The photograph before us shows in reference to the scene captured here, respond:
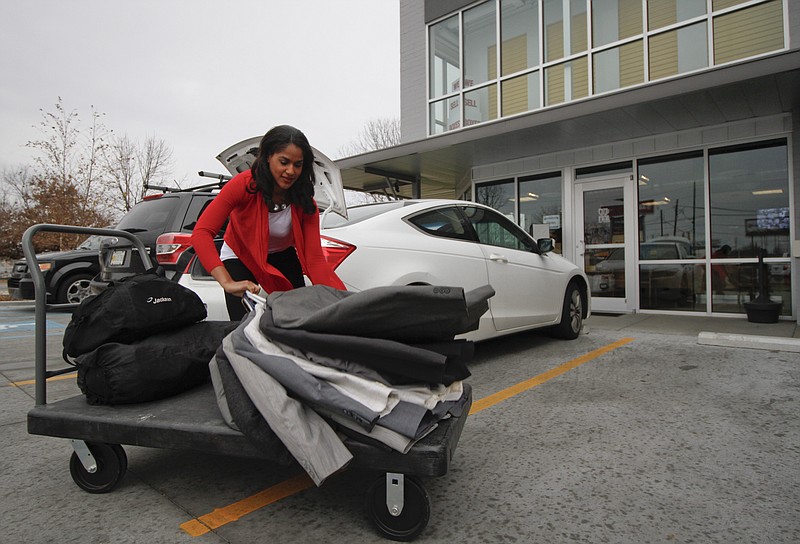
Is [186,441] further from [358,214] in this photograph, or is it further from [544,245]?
[544,245]

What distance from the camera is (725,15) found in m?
8.02

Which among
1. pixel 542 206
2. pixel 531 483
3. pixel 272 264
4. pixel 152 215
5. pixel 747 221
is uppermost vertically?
pixel 542 206

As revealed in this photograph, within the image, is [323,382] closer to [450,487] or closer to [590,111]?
[450,487]

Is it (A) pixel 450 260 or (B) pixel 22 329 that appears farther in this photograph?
(B) pixel 22 329

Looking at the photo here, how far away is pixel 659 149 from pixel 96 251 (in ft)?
32.6

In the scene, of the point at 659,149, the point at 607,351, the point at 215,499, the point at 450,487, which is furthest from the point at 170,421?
the point at 659,149

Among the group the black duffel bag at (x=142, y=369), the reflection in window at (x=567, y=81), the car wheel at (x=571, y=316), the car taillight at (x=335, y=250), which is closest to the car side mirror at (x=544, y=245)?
the car wheel at (x=571, y=316)

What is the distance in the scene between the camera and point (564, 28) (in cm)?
990

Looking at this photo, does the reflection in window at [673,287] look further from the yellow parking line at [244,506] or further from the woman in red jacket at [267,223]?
the yellow parking line at [244,506]

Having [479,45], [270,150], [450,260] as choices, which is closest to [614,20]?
[479,45]

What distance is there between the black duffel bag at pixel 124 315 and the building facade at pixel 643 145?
6170 millimetres

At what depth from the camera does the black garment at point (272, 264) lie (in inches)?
111

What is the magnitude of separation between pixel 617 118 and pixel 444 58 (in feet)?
20.5

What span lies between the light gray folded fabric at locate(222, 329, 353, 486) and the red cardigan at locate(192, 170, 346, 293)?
2.69ft
